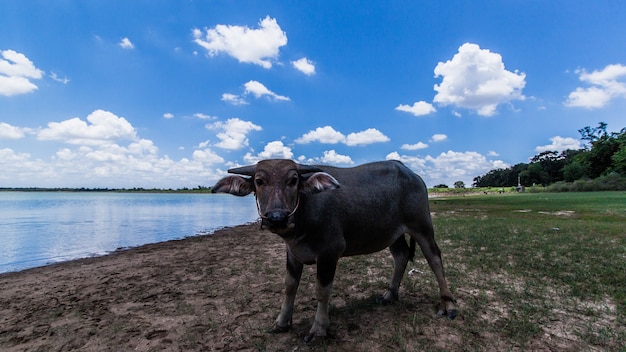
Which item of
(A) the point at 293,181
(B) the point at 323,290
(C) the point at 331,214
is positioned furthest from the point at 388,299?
(A) the point at 293,181

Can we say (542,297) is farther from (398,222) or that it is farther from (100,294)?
(100,294)

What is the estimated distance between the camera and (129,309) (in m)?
5.50

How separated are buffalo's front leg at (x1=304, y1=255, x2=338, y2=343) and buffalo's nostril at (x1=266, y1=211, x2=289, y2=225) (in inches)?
39.9

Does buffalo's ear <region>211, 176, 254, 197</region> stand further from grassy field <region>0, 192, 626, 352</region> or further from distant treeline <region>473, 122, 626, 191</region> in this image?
distant treeline <region>473, 122, 626, 191</region>

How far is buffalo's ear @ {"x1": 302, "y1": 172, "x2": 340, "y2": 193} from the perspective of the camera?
12.3 ft

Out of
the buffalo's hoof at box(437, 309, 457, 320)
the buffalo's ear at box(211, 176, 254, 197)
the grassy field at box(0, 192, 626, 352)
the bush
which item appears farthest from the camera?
the bush

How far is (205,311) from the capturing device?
5215 millimetres

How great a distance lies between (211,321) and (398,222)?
10.4ft

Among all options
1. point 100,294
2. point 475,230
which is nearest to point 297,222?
point 100,294

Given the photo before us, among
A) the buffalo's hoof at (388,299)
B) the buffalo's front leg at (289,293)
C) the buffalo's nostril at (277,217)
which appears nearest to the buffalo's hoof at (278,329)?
the buffalo's front leg at (289,293)

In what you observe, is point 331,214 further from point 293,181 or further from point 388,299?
point 388,299

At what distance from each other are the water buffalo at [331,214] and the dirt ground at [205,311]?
0.40 metres

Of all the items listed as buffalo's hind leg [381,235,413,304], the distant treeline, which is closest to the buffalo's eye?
buffalo's hind leg [381,235,413,304]

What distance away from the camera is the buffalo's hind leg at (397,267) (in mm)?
5324
